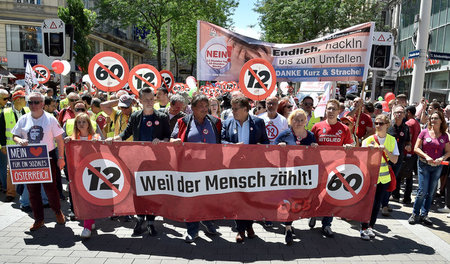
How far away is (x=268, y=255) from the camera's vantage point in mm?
4492

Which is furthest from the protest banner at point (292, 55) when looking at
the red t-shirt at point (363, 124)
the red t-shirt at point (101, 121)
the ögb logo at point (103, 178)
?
the ögb logo at point (103, 178)

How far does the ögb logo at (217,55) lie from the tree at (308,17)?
22269mm

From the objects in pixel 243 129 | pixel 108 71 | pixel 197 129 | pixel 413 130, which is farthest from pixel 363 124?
pixel 108 71

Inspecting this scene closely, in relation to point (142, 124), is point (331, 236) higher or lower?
lower

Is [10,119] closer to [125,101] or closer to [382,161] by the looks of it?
[125,101]

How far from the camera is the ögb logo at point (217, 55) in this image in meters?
6.89

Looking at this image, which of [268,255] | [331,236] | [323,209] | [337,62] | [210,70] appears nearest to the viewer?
[268,255]

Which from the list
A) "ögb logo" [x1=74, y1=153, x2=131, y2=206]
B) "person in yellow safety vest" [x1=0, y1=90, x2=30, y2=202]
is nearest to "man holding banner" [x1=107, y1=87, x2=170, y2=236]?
"ögb logo" [x1=74, y1=153, x2=131, y2=206]

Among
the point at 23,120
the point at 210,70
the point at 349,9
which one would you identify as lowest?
the point at 23,120

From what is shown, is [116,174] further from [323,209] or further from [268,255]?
[323,209]

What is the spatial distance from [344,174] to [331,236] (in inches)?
41.2

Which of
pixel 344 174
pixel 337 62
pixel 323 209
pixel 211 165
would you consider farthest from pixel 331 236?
pixel 337 62

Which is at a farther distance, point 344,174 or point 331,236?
point 331,236

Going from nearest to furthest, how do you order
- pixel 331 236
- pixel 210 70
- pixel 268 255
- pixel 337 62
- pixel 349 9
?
pixel 268 255
pixel 331 236
pixel 337 62
pixel 210 70
pixel 349 9
